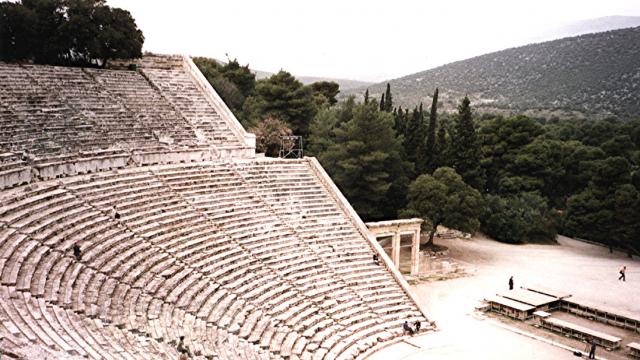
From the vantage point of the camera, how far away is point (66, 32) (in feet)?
81.5

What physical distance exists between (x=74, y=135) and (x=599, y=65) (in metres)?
79.5

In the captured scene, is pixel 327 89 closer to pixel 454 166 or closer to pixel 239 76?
pixel 239 76

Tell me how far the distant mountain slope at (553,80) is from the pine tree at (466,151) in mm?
44768

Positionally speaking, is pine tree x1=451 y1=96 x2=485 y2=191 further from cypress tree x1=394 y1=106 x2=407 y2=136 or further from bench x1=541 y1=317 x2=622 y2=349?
bench x1=541 y1=317 x2=622 y2=349

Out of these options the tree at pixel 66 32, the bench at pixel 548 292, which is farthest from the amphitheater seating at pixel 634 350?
the tree at pixel 66 32

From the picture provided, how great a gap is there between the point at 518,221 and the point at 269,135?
1717 cm

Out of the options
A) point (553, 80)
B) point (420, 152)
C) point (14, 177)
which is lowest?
point (14, 177)

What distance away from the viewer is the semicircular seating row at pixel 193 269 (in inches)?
423

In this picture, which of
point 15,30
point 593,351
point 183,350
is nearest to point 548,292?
point 593,351

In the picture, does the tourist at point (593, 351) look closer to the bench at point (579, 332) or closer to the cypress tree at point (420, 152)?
the bench at point (579, 332)

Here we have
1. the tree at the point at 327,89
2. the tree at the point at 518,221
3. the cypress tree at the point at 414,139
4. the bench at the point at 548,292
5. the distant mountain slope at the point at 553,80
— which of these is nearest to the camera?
the bench at the point at 548,292

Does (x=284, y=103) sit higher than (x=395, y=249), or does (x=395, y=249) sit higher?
(x=284, y=103)

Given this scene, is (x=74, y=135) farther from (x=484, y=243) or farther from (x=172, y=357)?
(x=484, y=243)

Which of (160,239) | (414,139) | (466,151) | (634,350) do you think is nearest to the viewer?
(160,239)
